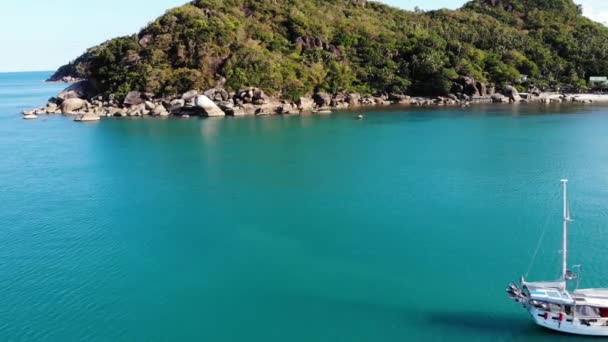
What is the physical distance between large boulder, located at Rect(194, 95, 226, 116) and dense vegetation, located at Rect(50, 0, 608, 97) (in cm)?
846

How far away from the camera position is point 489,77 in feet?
386

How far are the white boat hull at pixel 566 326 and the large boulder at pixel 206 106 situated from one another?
252 ft

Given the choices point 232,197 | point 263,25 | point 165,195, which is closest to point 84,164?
point 165,195

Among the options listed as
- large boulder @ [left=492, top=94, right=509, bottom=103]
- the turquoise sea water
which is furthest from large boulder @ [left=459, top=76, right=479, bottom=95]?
the turquoise sea water

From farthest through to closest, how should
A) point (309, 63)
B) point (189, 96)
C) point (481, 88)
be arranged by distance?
point (481, 88), point (309, 63), point (189, 96)

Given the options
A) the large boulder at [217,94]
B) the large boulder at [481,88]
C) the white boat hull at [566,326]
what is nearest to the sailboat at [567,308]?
the white boat hull at [566,326]

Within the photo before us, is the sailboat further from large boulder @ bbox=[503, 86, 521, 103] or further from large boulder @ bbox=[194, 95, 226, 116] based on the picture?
large boulder @ bbox=[503, 86, 521, 103]

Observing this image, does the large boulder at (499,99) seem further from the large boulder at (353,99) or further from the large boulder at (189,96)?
the large boulder at (189,96)

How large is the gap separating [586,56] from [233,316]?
127685 mm

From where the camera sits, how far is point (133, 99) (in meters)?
99.4

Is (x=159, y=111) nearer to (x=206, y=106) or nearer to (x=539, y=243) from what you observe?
(x=206, y=106)

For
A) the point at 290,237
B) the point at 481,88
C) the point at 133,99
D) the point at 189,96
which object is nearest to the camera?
the point at 290,237

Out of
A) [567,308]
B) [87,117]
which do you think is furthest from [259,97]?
[567,308]

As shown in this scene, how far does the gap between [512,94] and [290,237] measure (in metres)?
93.3
